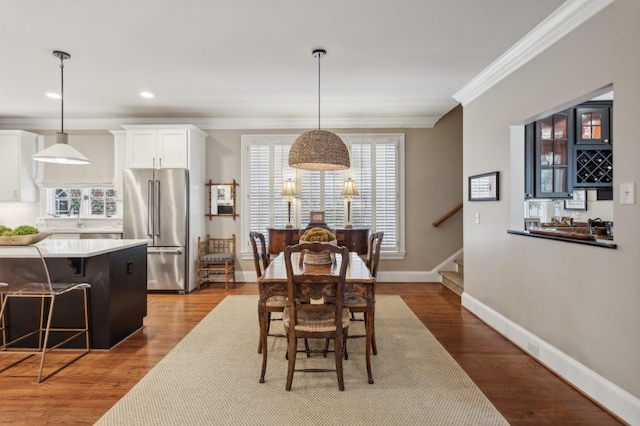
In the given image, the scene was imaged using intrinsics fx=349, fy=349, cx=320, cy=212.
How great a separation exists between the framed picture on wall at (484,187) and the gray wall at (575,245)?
0.08m

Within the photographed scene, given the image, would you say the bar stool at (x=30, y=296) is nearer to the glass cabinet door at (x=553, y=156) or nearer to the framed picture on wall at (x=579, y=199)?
the glass cabinet door at (x=553, y=156)

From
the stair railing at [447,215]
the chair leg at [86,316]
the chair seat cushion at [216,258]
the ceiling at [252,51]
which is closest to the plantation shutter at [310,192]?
the ceiling at [252,51]

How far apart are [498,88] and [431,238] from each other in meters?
2.75

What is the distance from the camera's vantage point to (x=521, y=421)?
2057mm

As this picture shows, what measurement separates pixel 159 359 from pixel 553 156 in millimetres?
4289

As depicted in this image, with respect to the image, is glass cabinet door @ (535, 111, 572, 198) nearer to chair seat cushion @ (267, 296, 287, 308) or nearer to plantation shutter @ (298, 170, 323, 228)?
chair seat cushion @ (267, 296, 287, 308)

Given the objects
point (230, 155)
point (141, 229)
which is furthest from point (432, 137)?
point (141, 229)

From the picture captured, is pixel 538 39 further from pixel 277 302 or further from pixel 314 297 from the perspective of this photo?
pixel 277 302

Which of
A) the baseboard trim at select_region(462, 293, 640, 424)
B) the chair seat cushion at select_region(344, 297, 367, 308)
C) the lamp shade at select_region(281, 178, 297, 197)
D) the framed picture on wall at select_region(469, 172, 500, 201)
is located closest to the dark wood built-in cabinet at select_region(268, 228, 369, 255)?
the lamp shade at select_region(281, 178, 297, 197)

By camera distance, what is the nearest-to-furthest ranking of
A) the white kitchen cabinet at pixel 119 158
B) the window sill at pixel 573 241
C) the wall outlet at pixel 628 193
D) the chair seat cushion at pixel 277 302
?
the wall outlet at pixel 628 193 < the window sill at pixel 573 241 < the chair seat cushion at pixel 277 302 < the white kitchen cabinet at pixel 119 158

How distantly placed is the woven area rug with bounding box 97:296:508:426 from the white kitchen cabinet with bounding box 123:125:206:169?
9.76 feet

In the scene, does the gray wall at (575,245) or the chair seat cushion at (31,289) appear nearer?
the gray wall at (575,245)

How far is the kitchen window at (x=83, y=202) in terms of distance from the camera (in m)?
5.80

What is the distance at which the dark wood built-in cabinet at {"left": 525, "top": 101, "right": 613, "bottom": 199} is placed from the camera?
Result: 3533mm
